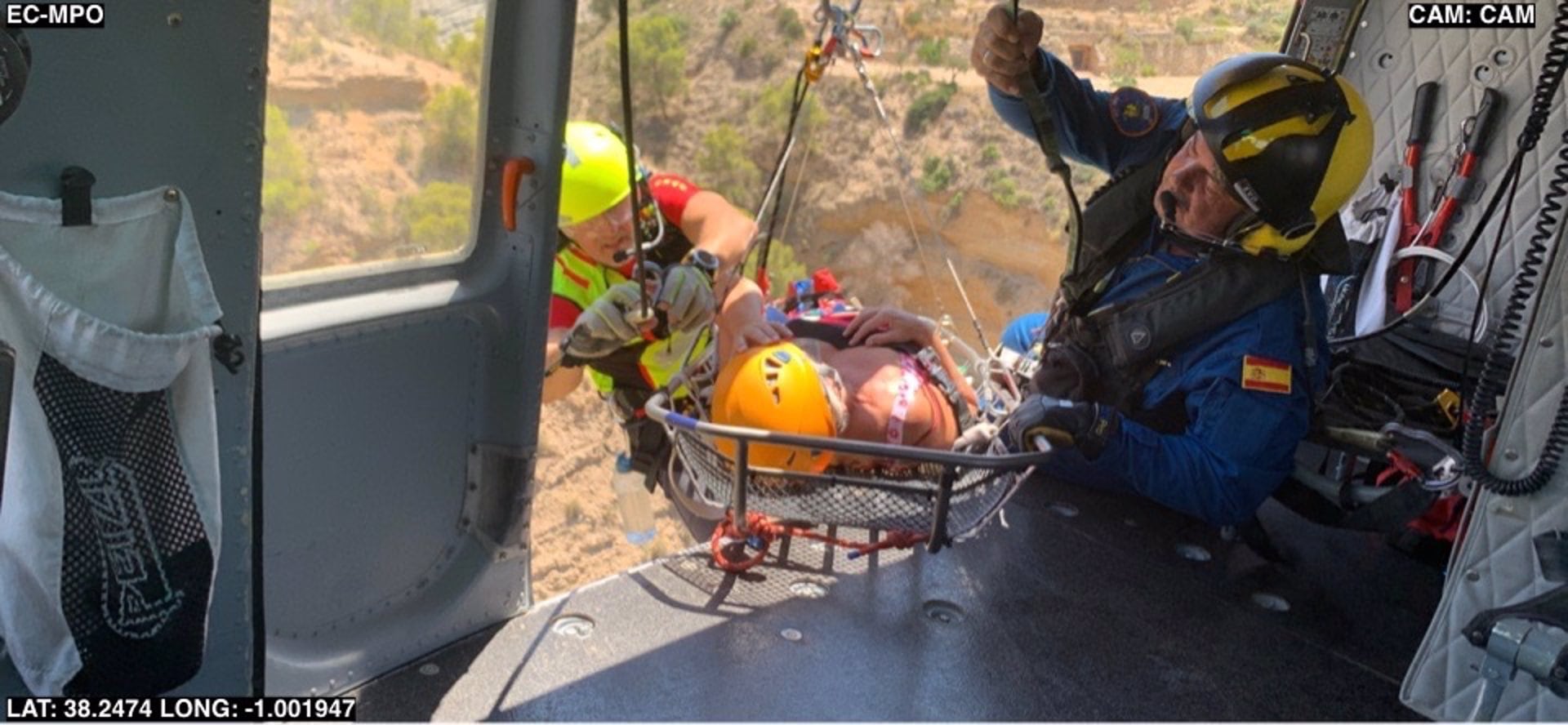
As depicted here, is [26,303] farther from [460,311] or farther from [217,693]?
[460,311]

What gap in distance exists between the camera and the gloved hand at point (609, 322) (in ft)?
10.5

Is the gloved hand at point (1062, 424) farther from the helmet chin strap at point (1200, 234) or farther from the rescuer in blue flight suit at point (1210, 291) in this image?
the helmet chin strap at point (1200, 234)

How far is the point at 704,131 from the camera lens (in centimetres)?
3447

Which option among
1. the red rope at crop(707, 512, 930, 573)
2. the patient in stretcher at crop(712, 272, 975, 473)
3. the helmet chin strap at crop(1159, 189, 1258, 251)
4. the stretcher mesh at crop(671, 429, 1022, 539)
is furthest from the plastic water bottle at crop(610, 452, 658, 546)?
the helmet chin strap at crop(1159, 189, 1258, 251)

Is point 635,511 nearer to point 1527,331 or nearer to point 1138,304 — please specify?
point 1138,304

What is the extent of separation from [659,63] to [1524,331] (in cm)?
3401

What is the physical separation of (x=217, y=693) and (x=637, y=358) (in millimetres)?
2667

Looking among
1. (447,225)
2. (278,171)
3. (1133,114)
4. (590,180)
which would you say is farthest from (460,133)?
(1133,114)

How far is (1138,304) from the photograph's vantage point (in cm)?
340

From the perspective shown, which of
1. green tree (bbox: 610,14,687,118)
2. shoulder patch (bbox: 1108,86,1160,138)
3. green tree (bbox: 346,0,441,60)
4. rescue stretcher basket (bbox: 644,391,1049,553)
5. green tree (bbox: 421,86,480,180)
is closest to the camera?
rescue stretcher basket (bbox: 644,391,1049,553)

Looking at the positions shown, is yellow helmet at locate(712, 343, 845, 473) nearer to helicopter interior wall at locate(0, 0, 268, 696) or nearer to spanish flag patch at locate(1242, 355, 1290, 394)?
spanish flag patch at locate(1242, 355, 1290, 394)

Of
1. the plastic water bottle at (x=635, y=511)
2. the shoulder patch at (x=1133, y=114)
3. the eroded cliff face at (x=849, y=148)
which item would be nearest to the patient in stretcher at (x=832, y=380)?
the plastic water bottle at (x=635, y=511)

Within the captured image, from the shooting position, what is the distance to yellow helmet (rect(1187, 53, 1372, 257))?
10.0 feet

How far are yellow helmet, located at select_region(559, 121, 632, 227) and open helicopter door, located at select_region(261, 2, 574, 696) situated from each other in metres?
1.16
